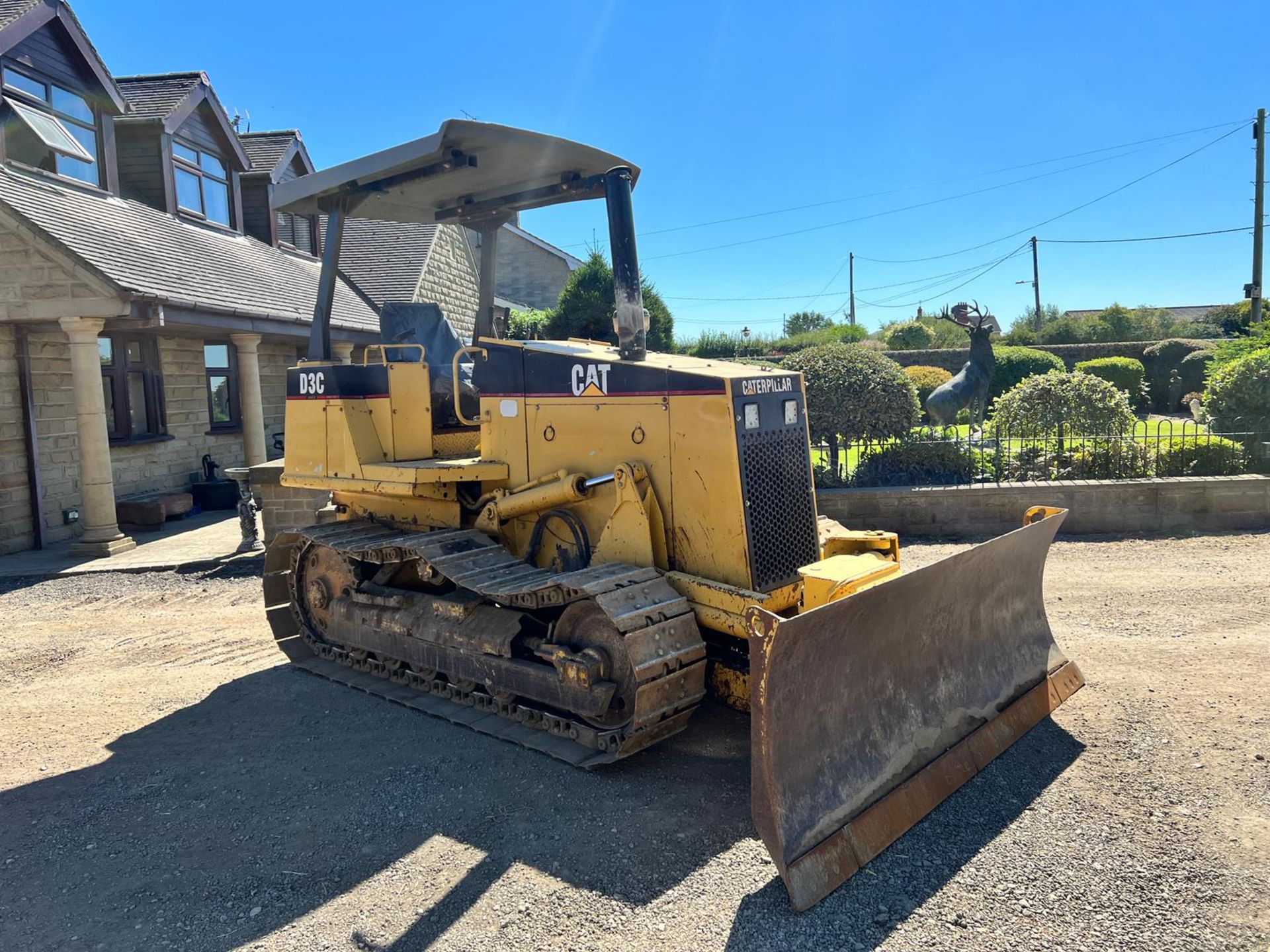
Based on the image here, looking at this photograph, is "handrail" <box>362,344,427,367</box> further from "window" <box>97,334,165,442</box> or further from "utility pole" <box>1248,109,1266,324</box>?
"utility pole" <box>1248,109,1266,324</box>

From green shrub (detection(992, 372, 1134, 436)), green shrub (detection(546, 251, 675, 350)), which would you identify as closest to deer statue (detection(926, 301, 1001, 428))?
green shrub (detection(992, 372, 1134, 436))

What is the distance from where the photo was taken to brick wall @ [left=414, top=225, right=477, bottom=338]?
2072 cm

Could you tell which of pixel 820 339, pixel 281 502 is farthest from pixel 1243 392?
pixel 820 339

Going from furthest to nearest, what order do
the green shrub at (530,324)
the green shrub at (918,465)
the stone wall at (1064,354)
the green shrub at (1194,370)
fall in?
the stone wall at (1064,354) → the green shrub at (1194,370) → the green shrub at (530,324) → the green shrub at (918,465)

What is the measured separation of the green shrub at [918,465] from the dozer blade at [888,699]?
5095 millimetres

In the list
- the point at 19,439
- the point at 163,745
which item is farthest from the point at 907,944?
the point at 19,439

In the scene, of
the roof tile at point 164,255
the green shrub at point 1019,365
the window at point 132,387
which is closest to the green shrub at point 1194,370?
the green shrub at point 1019,365

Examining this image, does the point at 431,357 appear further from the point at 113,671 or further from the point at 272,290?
the point at 272,290

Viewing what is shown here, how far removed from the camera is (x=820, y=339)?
3378 centimetres

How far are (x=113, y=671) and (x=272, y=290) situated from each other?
970 centimetres

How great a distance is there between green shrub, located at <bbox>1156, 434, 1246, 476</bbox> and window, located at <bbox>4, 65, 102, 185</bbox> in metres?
14.7

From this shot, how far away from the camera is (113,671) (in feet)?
20.2

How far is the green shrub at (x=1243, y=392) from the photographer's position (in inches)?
398

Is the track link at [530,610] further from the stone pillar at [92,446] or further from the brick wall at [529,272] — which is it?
the brick wall at [529,272]
